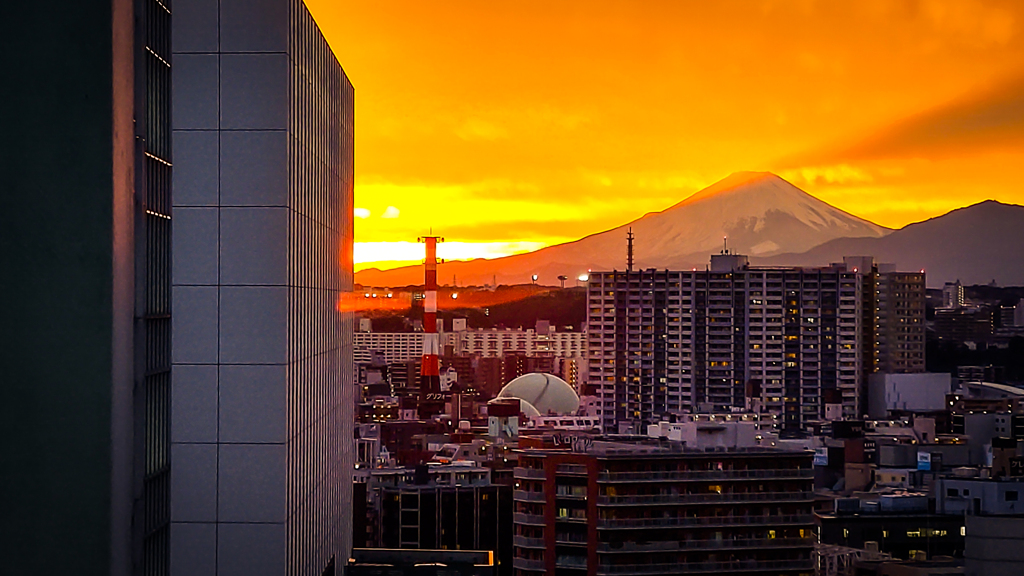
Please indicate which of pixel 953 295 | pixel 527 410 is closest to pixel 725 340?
pixel 527 410

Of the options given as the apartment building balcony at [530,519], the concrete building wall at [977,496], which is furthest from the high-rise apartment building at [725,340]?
the apartment building balcony at [530,519]

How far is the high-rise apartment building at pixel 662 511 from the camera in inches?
829

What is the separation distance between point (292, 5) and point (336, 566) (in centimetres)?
689

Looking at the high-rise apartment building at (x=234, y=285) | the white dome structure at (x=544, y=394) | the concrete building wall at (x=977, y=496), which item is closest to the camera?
the high-rise apartment building at (x=234, y=285)

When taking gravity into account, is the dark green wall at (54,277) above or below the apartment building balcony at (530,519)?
above

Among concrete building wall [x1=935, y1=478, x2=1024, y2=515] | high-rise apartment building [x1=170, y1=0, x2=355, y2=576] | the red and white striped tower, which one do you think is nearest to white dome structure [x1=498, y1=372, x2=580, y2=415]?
the red and white striped tower

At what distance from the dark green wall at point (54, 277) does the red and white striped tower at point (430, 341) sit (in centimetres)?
3762

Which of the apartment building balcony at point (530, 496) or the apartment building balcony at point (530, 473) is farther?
the apartment building balcony at point (530, 473)

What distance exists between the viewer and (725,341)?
174 feet

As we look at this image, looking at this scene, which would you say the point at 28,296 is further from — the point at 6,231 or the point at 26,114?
the point at 26,114

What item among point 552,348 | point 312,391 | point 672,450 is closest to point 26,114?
A: point 312,391

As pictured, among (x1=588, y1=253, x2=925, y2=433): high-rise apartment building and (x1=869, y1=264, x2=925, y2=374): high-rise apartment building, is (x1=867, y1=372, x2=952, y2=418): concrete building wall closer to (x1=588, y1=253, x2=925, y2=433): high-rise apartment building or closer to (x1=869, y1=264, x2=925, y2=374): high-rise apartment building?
(x1=588, y1=253, x2=925, y2=433): high-rise apartment building

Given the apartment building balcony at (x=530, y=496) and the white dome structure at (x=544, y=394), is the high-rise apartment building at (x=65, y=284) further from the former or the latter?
the white dome structure at (x=544, y=394)

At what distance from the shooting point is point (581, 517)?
70.0 feet
